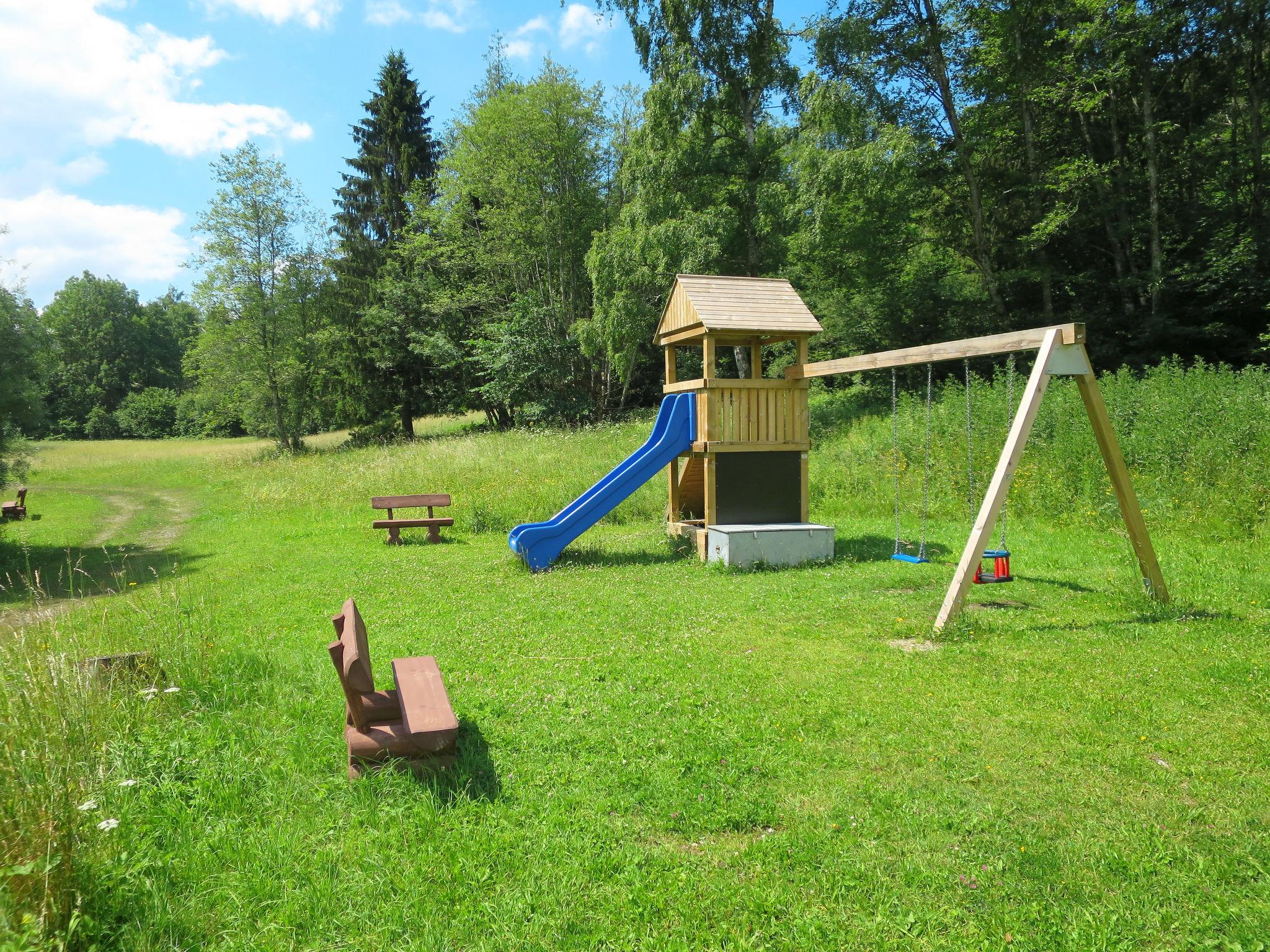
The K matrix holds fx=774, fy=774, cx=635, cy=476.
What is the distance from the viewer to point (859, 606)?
7.95 m

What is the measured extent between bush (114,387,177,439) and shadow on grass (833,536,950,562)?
220 ft

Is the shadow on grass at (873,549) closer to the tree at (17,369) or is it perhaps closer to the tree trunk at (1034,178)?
the tree at (17,369)

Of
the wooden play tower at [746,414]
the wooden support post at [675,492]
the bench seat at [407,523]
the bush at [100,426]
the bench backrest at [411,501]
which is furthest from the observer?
the bush at [100,426]

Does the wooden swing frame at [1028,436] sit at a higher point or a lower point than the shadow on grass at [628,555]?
higher

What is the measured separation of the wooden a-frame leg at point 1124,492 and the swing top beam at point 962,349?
0.48 metres

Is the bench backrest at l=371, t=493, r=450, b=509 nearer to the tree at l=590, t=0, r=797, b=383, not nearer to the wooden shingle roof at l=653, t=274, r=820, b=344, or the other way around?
the wooden shingle roof at l=653, t=274, r=820, b=344

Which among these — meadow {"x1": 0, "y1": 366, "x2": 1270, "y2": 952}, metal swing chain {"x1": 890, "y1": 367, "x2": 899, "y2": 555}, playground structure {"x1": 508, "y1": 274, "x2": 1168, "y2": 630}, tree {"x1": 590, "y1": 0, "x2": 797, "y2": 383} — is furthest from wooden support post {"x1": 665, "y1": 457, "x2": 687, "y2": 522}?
tree {"x1": 590, "y1": 0, "x2": 797, "y2": 383}

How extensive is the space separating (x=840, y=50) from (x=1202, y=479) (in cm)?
1549

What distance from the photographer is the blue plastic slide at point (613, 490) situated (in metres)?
10.6

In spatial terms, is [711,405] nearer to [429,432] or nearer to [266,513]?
[266,513]

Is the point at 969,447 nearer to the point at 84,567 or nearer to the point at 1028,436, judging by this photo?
the point at 1028,436

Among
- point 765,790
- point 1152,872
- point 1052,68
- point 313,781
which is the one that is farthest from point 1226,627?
point 1052,68

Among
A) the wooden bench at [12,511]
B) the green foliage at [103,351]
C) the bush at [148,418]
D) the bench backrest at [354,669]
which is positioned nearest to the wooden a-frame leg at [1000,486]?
the bench backrest at [354,669]

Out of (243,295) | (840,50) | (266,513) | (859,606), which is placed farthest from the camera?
(243,295)
